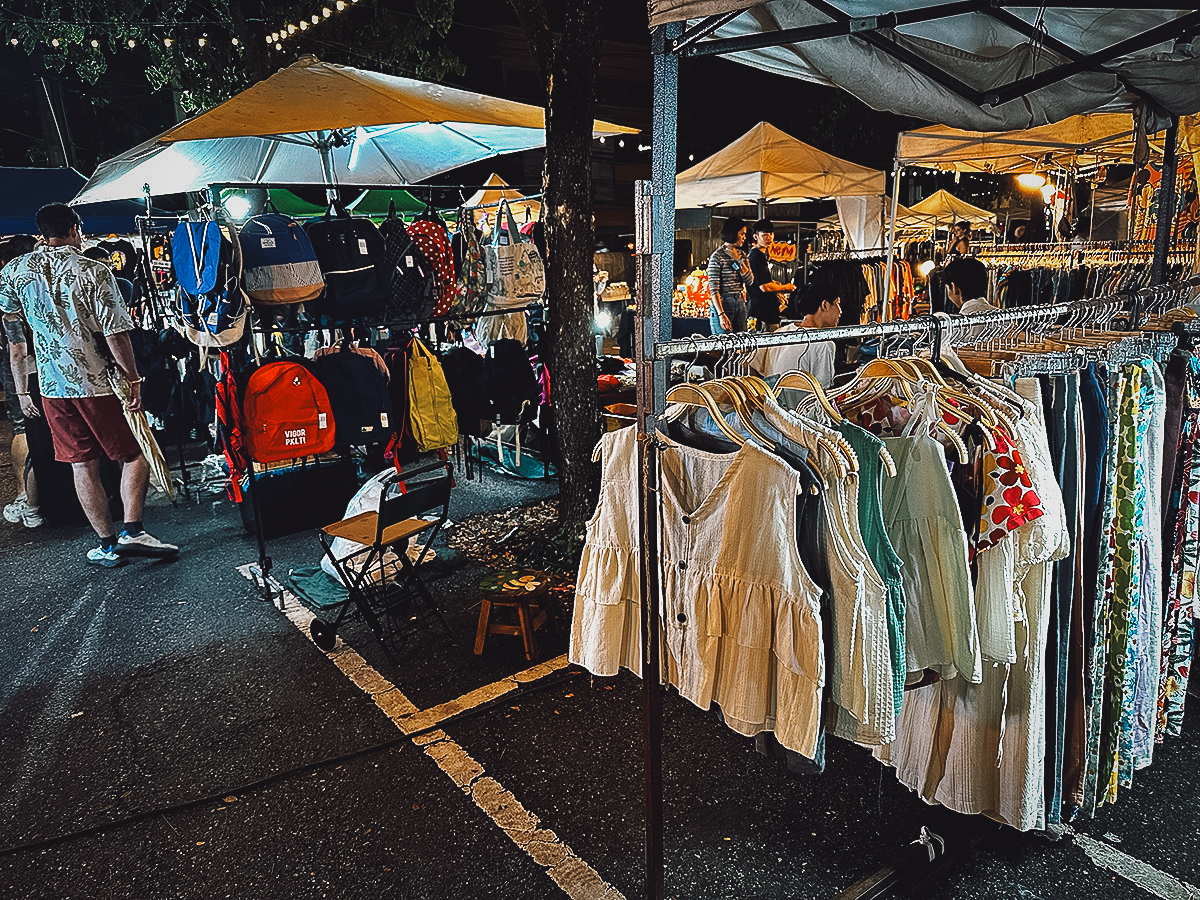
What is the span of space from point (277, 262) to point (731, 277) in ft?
16.1

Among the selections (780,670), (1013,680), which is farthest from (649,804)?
(1013,680)

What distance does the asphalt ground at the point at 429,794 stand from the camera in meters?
2.75

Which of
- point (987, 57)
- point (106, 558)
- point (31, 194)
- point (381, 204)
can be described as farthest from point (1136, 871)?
point (31, 194)

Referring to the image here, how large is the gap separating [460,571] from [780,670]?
395cm

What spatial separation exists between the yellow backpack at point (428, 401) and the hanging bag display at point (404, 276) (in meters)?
0.26

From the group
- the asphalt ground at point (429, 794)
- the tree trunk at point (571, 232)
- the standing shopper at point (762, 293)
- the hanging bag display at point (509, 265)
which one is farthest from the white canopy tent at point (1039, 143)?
the asphalt ground at point (429, 794)

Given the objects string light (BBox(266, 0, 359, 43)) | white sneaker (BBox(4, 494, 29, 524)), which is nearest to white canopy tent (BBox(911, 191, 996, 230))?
string light (BBox(266, 0, 359, 43))

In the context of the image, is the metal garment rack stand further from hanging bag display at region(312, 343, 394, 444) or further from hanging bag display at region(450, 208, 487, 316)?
hanging bag display at region(450, 208, 487, 316)

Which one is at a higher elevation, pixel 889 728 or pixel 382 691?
pixel 889 728

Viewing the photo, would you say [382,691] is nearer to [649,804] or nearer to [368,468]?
[649,804]

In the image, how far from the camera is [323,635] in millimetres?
4406

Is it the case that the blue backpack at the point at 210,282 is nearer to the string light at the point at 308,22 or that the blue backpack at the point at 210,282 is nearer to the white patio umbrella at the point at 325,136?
the white patio umbrella at the point at 325,136

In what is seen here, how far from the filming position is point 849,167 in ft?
30.3

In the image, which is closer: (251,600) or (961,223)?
(251,600)
